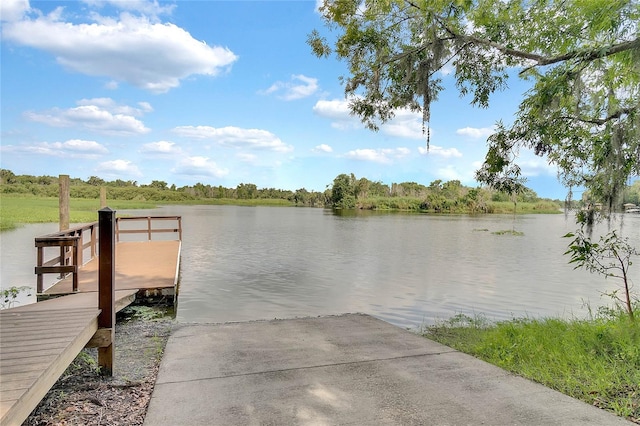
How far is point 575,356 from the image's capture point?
4324mm

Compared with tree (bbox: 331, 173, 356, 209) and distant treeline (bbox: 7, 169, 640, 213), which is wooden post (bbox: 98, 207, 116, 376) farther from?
tree (bbox: 331, 173, 356, 209)

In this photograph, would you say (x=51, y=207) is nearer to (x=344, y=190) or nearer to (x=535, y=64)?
(x=535, y=64)

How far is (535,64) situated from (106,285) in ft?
20.6

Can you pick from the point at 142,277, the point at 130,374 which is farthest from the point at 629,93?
the point at 142,277

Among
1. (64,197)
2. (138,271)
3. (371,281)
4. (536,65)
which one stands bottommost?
(371,281)

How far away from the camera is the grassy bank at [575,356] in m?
3.48

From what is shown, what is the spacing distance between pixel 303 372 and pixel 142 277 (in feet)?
20.3

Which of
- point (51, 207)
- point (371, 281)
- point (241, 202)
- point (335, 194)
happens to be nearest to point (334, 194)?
point (335, 194)

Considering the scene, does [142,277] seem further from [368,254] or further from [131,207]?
[131,207]

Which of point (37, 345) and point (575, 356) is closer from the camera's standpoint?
point (37, 345)

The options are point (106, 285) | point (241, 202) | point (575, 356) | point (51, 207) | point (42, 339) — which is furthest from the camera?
point (241, 202)

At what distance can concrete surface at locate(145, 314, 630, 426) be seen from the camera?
115 inches

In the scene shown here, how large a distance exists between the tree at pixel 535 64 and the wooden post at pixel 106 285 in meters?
4.91

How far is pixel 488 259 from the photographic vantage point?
1747 centimetres
